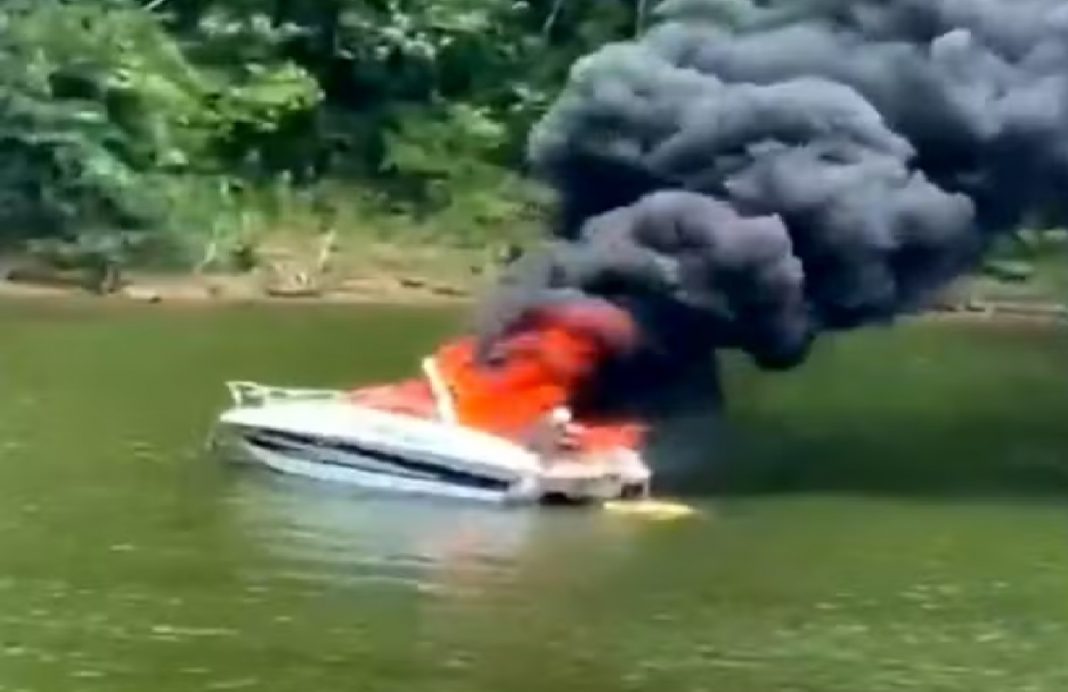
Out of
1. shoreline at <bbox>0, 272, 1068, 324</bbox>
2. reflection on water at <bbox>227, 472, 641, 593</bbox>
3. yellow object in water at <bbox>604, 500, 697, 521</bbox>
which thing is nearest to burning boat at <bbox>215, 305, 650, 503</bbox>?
yellow object in water at <bbox>604, 500, 697, 521</bbox>

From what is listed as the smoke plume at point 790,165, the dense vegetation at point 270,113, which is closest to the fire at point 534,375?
the smoke plume at point 790,165

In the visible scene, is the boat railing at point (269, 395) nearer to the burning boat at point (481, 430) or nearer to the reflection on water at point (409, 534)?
the burning boat at point (481, 430)

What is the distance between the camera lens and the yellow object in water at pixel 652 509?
79.1ft

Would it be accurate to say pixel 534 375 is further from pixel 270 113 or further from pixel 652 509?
pixel 270 113

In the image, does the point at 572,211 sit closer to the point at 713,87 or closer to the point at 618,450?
the point at 713,87

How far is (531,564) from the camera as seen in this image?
21.8 metres

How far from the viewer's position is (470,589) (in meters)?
20.8

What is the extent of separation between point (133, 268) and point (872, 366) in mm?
10826

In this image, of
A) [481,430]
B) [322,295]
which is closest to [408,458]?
[481,430]

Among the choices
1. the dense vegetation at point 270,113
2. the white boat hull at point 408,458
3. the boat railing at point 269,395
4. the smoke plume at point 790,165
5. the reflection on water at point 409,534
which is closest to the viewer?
the reflection on water at point 409,534

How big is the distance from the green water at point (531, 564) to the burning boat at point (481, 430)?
15.3 inches

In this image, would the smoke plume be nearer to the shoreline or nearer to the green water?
the green water

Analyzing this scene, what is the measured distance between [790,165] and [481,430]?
12.7 ft

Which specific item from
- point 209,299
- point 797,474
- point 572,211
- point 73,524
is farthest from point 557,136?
point 209,299
